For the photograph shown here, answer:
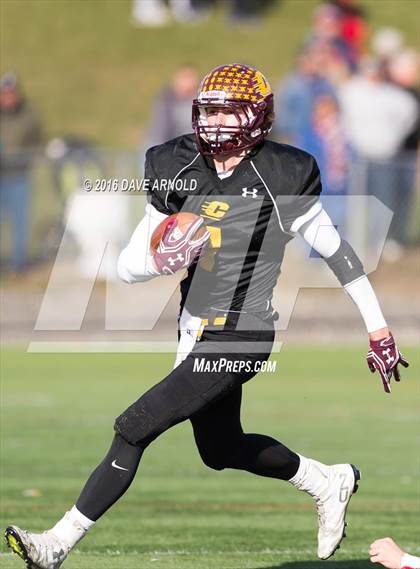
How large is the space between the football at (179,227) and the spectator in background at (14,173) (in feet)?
37.1

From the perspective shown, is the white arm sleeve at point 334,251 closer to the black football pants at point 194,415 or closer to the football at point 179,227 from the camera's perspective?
the black football pants at point 194,415

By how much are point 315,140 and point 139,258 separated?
1033cm

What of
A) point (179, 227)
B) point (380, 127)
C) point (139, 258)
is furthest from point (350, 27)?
point (179, 227)

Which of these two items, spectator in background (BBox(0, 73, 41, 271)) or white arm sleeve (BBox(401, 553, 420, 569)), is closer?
white arm sleeve (BBox(401, 553, 420, 569))

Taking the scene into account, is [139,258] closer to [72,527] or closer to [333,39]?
[72,527]

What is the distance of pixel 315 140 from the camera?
51.6 ft

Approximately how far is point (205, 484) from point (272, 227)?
3.24m

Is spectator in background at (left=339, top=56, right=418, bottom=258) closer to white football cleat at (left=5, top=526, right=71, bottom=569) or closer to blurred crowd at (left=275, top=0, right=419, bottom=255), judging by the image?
blurred crowd at (left=275, top=0, right=419, bottom=255)

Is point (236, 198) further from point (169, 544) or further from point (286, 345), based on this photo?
point (286, 345)

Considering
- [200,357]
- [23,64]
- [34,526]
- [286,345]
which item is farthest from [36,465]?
[23,64]

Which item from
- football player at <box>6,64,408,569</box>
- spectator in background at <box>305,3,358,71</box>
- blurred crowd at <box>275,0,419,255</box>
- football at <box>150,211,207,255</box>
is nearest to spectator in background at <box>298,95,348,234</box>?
blurred crowd at <box>275,0,419,255</box>

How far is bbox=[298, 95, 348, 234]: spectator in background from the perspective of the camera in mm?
15641

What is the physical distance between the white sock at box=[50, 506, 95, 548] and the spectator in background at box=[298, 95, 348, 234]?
10405mm

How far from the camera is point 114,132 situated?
82.1 feet
